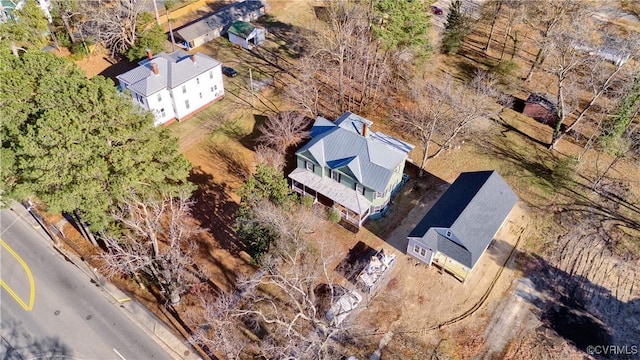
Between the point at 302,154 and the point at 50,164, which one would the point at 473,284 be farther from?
the point at 50,164

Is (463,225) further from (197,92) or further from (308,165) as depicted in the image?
(197,92)

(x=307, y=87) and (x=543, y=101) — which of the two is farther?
(x=543, y=101)

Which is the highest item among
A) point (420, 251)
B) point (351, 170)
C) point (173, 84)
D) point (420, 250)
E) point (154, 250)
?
point (173, 84)

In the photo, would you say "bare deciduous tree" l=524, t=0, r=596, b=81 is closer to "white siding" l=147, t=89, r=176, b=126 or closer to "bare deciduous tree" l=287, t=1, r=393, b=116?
"bare deciduous tree" l=287, t=1, r=393, b=116

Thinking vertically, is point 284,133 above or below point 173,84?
below

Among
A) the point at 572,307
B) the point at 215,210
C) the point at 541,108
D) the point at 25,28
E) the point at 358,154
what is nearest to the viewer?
the point at 572,307

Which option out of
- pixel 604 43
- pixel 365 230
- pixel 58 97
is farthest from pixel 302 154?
pixel 604 43

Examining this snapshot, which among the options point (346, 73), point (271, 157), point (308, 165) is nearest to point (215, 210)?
point (271, 157)
